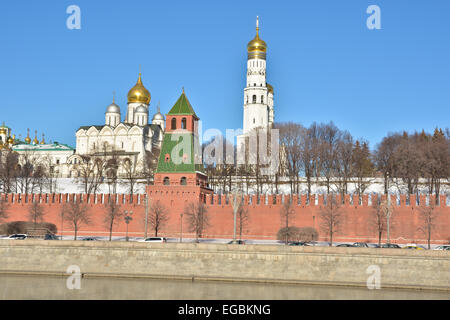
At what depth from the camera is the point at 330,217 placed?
133 ft

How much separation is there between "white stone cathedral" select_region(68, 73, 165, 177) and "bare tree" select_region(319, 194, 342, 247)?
4573cm

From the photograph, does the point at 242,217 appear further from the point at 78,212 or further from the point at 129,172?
the point at 129,172

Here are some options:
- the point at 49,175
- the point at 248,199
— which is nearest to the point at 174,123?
the point at 248,199

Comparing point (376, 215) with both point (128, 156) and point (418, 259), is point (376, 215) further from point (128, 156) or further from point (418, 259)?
point (128, 156)

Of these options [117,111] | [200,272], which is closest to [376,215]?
[200,272]

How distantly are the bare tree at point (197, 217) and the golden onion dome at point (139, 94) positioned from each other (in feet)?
165

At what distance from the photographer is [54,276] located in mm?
33094

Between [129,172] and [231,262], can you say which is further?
[129,172]

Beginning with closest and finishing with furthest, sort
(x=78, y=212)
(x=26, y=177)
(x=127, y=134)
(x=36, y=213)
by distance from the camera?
1. (x=78, y=212)
2. (x=36, y=213)
3. (x=26, y=177)
4. (x=127, y=134)

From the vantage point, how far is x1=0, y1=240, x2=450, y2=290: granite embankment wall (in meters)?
30.0

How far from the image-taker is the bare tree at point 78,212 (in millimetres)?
44062

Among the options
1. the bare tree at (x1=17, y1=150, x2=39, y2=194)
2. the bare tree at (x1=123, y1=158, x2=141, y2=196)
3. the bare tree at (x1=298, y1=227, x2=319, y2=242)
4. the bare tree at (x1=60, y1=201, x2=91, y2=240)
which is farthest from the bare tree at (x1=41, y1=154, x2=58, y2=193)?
the bare tree at (x1=298, y1=227, x2=319, y2=242)

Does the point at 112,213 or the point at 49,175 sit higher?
the point at 49,175

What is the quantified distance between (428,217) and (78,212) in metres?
24.9
